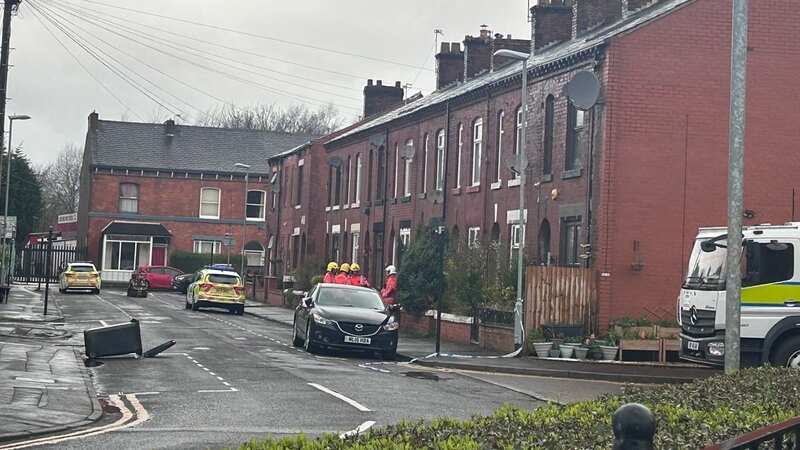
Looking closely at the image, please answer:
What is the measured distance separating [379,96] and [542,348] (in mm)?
37970

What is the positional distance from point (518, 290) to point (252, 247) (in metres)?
59.7

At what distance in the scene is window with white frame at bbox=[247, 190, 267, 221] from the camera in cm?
8762

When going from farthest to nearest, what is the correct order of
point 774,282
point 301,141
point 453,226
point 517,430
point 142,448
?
1. point 301,141
2. point 453,226
3. point 774,282
4. point 142,448
5. point 517,430

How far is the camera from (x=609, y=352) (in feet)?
89.9

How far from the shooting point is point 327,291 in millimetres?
29688

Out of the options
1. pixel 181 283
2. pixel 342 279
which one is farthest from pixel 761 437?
pixel 181 283

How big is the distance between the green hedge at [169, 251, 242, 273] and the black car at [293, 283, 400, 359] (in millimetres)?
53305

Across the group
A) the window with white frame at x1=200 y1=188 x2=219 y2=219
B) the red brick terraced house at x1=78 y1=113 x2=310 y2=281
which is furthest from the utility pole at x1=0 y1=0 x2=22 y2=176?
the window with white frame at x1=200 y1=188 x2=219 y2=219

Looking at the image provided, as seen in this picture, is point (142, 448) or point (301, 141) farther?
point (301, 141)

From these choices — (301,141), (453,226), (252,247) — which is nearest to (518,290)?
(453,226)

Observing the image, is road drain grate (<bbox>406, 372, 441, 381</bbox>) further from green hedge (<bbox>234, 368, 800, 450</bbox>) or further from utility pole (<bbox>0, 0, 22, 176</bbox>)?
utility pole (<bbox>0, 0, 22, 176</bbox>)

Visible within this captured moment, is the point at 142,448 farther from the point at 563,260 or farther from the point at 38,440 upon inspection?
the point at 563,260

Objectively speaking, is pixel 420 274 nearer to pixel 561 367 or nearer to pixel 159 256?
pixel 561 367

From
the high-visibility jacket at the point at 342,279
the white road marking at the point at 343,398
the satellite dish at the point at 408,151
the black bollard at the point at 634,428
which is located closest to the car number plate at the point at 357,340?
the high-visibility jacket at the point at 342,279
